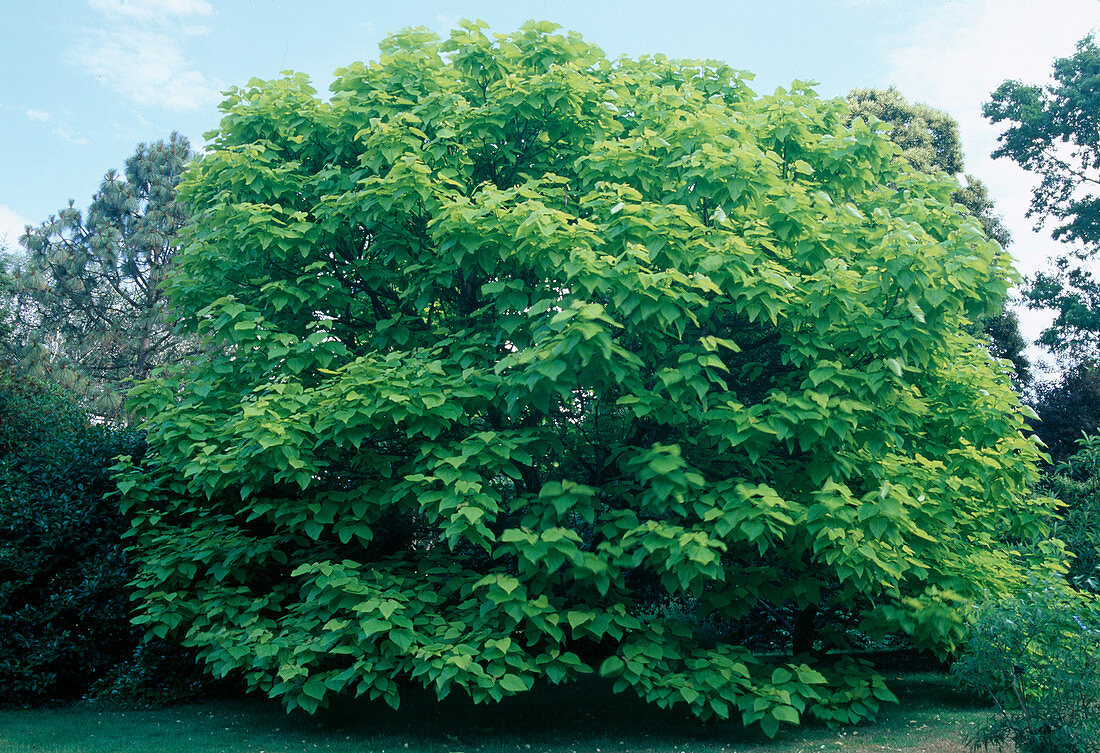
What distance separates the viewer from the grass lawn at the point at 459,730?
8.12 metres

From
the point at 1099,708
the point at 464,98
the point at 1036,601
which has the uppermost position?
the point at 464,98

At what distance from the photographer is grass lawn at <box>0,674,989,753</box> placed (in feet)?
26.7

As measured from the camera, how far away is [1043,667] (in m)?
6.16

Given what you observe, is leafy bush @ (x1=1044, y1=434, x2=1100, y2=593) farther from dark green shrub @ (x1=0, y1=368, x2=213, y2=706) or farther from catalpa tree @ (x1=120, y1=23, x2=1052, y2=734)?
dark green shrub @ (x1=0, y1=368, x2=213, y2=706)

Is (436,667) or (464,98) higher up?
(464,98)

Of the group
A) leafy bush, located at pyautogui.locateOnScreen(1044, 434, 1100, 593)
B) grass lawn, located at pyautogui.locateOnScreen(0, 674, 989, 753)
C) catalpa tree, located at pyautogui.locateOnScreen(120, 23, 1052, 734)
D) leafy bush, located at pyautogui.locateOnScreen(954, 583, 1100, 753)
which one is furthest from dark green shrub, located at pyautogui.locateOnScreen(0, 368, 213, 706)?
leafy bush, located at pyautogui.locateOnScreen(1044, 434, 1100, 593)

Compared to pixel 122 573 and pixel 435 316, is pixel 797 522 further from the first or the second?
pixel 122 573

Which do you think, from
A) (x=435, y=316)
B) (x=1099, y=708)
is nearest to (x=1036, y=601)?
(x=1099, y=708)

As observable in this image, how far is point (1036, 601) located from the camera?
609cm

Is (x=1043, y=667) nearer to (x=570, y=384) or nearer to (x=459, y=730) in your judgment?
(x=570, y=384)

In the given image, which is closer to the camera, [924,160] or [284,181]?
[284,181]

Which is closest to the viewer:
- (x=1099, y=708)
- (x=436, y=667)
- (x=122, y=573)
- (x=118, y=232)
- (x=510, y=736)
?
(x=1099, y=708)

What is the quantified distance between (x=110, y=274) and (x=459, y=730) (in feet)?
84.4

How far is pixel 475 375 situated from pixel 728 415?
2426mm
